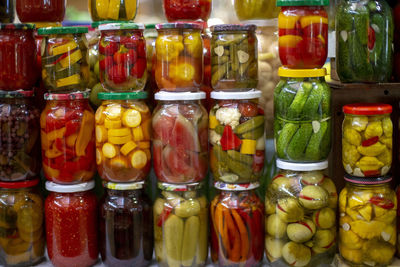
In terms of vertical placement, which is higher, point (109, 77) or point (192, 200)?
point (109, 77)

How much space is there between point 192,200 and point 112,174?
259 mm

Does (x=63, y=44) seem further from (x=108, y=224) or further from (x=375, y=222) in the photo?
(x=375, y=222)

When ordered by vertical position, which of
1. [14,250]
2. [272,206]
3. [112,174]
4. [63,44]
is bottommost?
[14,250]

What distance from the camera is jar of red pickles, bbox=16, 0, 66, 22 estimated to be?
1848mm

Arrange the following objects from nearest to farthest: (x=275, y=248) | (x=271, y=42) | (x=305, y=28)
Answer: (x=305, y=28)
(x=275, y=248)
(x=271, y=42)

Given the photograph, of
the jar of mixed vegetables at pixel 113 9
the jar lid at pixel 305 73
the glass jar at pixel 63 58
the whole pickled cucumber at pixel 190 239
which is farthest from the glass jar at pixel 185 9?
the whole pickled cucumber at pixel 190 239

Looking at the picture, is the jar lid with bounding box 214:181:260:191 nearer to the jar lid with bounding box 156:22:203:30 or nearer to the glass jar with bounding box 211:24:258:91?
the glass jar with bounding box 211:24:258:91

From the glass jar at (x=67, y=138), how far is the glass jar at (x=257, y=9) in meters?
0.60

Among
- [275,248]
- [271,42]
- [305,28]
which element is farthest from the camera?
[271,42]

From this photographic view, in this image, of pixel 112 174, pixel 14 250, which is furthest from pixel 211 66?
pixel 14 250

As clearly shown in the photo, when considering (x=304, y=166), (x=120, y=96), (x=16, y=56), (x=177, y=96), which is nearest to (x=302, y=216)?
(x=304, y=166)

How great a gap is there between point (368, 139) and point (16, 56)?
3.59ft

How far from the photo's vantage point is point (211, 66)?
1.75 m

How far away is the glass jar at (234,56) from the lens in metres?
1.68
